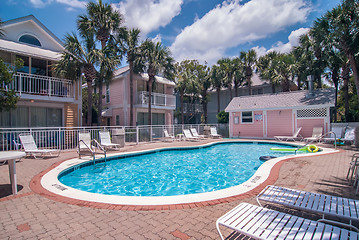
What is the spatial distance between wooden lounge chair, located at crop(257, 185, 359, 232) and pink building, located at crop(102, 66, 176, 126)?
16608 millimetres

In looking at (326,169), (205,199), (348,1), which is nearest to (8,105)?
(205,199)

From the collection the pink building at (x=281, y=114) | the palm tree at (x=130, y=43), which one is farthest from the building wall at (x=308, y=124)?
the palm tree at (x=130, y=43)

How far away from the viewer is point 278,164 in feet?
22.4

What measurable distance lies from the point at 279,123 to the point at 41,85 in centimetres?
1848

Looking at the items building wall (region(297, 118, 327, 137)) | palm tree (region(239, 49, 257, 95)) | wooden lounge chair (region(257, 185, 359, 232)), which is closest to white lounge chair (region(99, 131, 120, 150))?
wooden lounge chair (region(257, 185, 359, 232))

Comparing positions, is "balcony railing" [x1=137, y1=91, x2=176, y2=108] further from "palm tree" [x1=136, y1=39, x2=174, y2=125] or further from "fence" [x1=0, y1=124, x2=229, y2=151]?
"fence" [x1=0, y1=124, x2=229, y2=151]

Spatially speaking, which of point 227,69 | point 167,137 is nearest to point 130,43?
point 167,137

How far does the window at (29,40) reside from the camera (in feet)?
41.3

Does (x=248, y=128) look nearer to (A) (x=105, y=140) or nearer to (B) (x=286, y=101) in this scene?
(B) (x=286, y=101)

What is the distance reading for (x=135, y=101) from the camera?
19438 mm

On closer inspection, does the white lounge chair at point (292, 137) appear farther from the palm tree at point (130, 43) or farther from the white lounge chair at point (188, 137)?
the palm tree at point (130, 43)

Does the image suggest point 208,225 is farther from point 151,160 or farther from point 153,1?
point 153,1

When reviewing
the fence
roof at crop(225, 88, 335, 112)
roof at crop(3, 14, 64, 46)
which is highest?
roof at crop(3, 14, 64, 46)

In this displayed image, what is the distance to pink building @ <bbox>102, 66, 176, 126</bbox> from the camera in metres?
19.0
